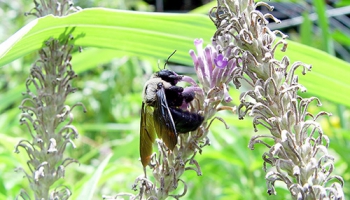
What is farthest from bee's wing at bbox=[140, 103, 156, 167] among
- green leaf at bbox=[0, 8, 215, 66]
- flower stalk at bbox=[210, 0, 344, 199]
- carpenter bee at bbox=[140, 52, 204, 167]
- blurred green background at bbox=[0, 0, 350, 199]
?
blurred green background at bbox=[0, 0, 350, 199]

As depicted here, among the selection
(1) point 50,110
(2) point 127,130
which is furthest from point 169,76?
(2) point 127,130

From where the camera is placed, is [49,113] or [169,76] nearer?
[49,113]

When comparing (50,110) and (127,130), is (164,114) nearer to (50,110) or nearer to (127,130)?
(50,110)

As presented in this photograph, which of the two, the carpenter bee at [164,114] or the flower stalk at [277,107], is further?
the carpenter bee at [164,114]

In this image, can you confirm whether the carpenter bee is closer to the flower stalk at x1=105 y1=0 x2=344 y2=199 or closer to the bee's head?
the bee's head

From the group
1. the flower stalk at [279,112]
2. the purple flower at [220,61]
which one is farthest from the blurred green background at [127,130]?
the flower stalk at [279,112]

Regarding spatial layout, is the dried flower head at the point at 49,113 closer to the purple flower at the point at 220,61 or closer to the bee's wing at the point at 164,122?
the bee's wing at the point at 164,122

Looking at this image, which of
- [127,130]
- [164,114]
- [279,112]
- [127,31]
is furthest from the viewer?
[127,130]

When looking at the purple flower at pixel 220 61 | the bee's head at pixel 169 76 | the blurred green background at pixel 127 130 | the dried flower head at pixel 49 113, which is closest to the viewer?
the purple flower at pixel 220 61
